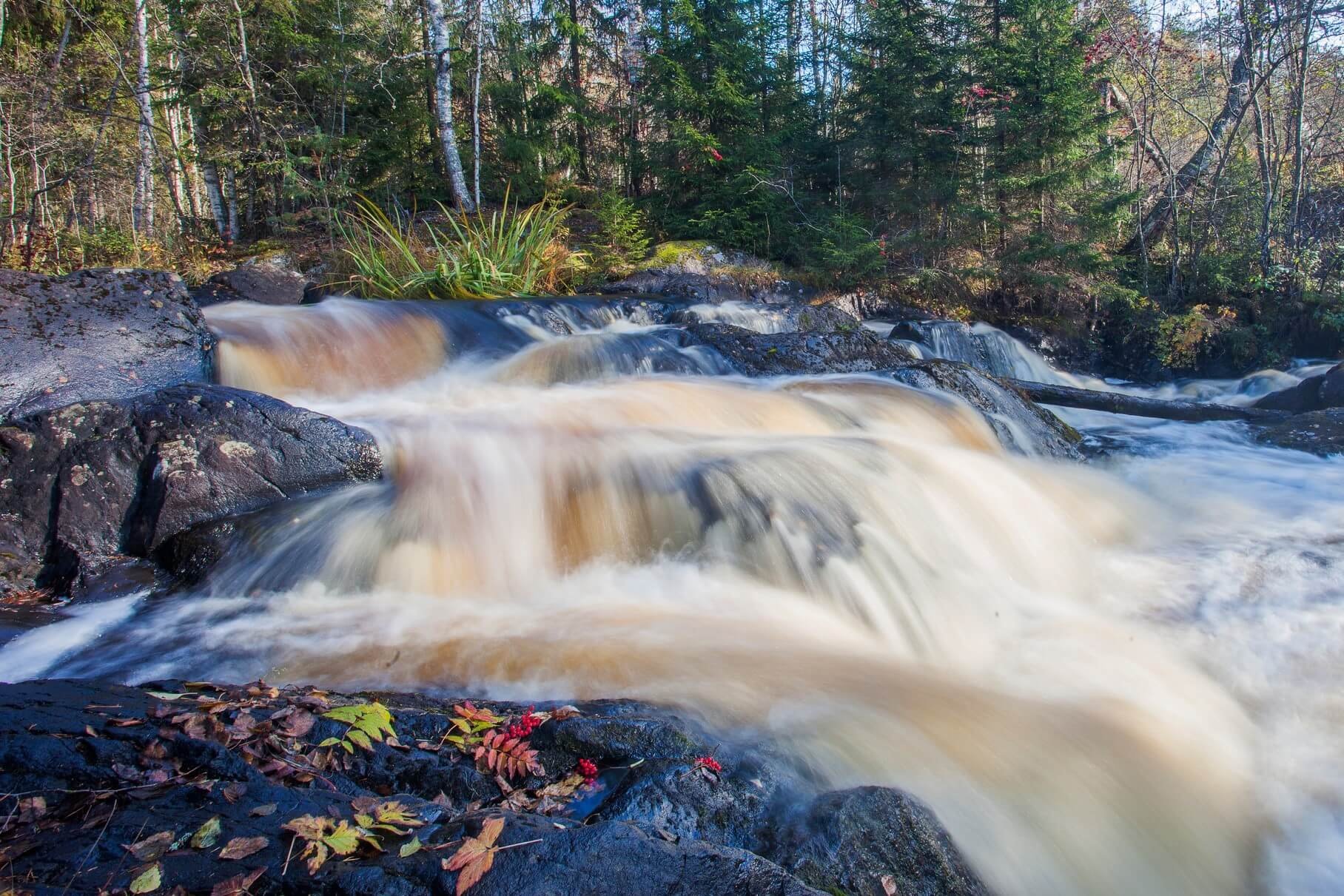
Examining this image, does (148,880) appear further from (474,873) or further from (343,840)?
(474,873)

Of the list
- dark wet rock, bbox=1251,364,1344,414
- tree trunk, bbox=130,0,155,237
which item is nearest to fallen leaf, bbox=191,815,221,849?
dark wet rock, bbox=1251,364,1344,414

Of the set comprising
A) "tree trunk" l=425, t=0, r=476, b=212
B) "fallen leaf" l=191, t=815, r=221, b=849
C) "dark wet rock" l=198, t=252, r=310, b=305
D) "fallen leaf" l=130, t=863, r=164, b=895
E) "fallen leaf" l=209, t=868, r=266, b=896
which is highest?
"tree trunk" l=425, t=0, r=476, b=212

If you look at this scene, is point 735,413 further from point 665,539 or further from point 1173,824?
point 1173,824

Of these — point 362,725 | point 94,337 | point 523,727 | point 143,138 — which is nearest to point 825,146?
point 143,138

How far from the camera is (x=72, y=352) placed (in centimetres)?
435

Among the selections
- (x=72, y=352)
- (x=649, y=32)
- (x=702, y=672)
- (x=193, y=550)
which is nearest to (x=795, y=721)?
(x=702, y=672)

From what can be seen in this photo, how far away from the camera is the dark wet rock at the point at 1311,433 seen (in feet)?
19.0

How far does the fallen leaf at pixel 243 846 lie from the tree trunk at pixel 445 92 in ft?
43.7

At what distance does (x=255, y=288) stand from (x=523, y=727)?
9003 mm

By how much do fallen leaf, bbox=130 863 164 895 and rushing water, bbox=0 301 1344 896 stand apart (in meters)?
1.33

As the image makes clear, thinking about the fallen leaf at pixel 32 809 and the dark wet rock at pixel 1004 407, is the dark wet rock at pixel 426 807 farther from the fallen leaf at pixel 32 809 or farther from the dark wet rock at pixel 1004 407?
the dark wet rock at pixel 1004 407

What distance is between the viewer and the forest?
10.7m

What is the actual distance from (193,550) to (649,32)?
44.3 feet

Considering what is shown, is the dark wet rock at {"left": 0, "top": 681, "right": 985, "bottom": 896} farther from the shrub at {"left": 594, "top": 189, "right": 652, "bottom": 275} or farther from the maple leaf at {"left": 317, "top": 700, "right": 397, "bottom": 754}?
the shrub at {"left": 594, "top": 189, "right": 652, "bottom": 275}
